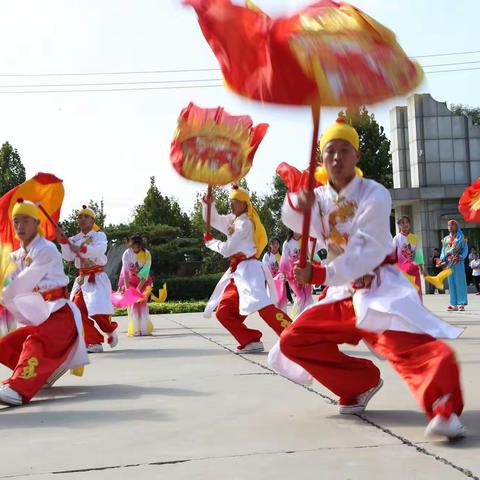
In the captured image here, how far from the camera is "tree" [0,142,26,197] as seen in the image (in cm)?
4602

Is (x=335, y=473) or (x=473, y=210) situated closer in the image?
(x=335, y=473)

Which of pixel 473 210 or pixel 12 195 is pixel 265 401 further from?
pixel 473 210

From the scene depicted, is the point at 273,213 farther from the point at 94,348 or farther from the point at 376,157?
the point at 94,348

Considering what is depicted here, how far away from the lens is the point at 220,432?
4.12 m

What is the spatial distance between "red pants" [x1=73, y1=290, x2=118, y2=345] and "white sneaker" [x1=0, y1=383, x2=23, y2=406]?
3784 millimetres

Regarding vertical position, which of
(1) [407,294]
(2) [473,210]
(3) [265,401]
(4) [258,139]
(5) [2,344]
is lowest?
(3) [265,401]

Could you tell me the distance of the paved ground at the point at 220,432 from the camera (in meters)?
3.33

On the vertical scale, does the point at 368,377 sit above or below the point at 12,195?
below

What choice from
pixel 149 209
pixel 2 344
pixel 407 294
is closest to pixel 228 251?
pixel 2 344

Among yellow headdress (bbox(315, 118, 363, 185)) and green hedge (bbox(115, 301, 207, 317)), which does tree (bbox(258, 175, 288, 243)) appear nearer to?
green hedge (bbox(115, 301, 207, 317))

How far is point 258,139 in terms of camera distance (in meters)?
7.08

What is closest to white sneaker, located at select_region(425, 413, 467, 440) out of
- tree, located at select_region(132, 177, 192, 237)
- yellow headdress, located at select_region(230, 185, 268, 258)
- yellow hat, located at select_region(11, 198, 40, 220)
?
yellow hat, located at select_region(11, 198, 40, 220)

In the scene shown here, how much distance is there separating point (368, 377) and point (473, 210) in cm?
394

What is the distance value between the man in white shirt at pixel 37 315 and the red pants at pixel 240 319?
8.72 feet
